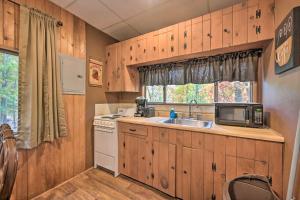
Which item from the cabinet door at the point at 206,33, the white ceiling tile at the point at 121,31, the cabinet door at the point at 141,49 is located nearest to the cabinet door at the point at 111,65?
the white ceiling tile at the point at 121,31

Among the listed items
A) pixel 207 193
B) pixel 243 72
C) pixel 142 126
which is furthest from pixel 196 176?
pixel 243 72

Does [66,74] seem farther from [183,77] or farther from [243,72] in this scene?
[243,72]

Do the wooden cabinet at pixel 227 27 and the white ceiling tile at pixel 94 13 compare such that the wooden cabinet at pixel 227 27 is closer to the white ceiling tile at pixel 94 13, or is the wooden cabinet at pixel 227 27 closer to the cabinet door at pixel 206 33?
the cabinet door at pixel 206 33

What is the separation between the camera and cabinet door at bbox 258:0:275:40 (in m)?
1.45

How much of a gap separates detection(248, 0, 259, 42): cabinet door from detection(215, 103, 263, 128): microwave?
2.41ft

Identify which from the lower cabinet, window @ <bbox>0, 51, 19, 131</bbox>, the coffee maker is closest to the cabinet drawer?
the lower cabinet

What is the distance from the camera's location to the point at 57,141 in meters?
2.12

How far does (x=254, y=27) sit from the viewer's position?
60.4 inches

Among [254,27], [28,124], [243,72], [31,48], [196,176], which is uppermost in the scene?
[254,27]

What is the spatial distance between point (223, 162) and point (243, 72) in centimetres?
121

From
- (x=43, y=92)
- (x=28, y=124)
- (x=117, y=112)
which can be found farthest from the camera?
(x=117, y=112)

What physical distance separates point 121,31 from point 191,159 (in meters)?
2.51

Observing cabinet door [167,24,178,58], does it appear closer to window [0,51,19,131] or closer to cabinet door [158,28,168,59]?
cabinet door [158,28,168,59]

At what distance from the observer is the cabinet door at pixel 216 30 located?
5.68 feet
